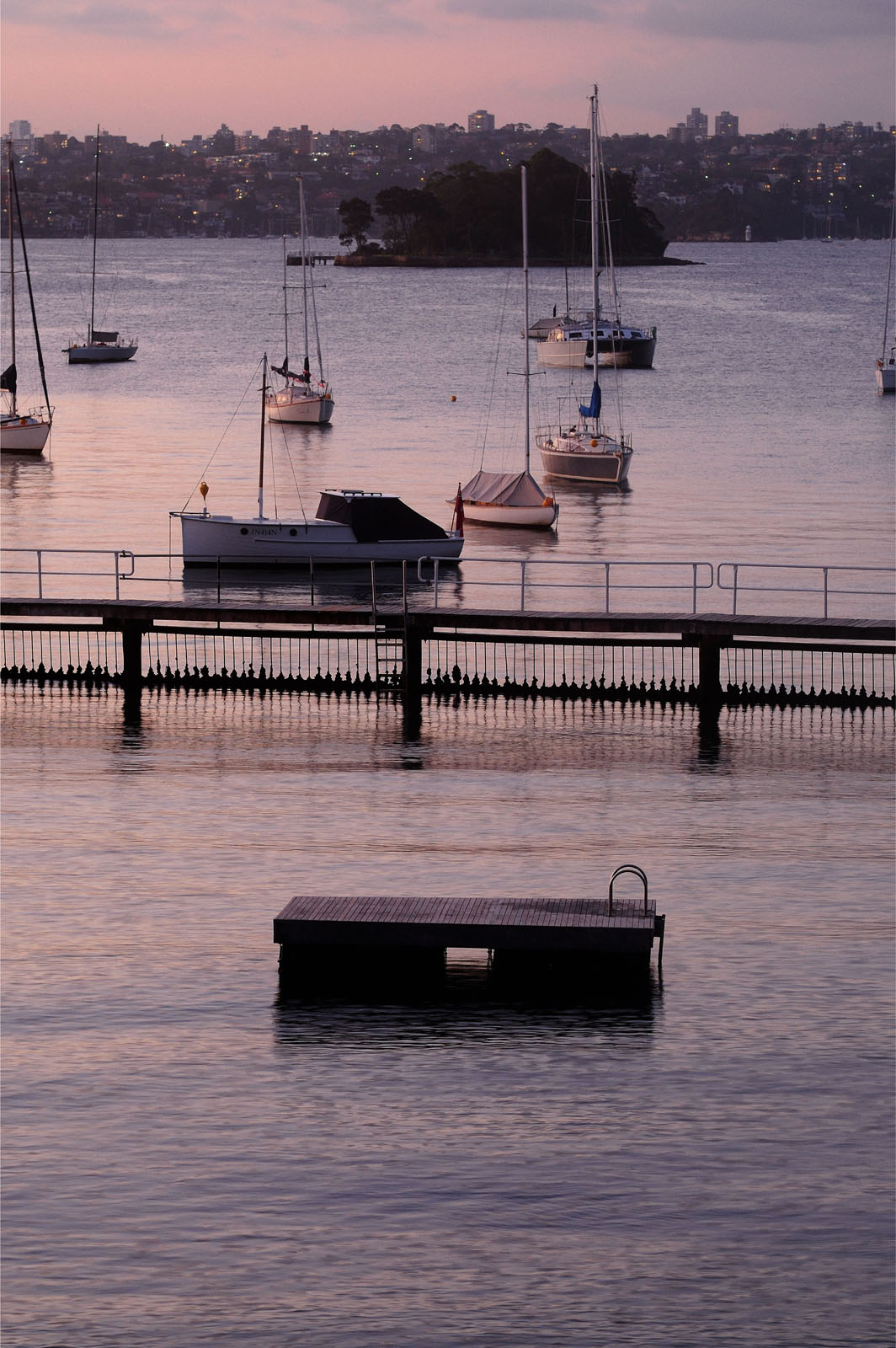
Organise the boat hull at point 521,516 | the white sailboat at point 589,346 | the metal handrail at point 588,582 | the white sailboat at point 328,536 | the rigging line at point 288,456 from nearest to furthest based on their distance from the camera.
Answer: the metal handrail at point 588,582, the white sailboat at point 328,536, the boat hull at point 521,516, the rigging line at point 288,456, the white sailboat at point 589,346

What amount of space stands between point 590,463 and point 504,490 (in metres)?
13.1

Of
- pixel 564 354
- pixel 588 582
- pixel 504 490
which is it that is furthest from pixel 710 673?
pixel 564 354

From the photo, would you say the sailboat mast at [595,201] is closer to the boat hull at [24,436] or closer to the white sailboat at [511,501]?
the white sailboat at [511,501]

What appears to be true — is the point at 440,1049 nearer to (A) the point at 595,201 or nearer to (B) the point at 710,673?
(B) the point at 710,673

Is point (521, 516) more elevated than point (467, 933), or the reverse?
point (521, 516)

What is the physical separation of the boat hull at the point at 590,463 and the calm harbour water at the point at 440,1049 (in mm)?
42116

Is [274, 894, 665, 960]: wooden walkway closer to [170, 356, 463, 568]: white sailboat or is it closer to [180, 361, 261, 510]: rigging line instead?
[170, 356, 463, 568]: white sailboat

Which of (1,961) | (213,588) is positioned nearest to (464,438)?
(213,588)

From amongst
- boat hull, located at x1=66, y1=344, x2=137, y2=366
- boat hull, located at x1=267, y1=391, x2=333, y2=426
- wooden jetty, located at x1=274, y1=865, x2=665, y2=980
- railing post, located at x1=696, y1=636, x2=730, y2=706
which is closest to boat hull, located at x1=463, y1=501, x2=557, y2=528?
railing post, located at x1=696, y1=636, x2=730, y2=706

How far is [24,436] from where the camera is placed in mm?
93625

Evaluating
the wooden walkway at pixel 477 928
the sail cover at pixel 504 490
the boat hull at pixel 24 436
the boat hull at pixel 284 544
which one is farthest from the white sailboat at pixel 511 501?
the wooden walkway at pixel 477 928

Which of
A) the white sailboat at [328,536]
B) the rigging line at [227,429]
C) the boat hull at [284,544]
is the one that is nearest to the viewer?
the white sailboat at [328,536]

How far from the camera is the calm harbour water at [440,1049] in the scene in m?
17.3

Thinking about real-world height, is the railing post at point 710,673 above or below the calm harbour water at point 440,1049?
above
